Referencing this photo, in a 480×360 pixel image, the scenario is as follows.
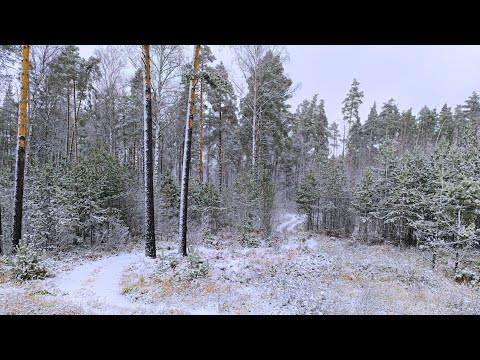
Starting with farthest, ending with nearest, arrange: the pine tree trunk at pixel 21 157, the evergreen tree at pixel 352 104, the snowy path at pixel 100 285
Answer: the evergreen tree at pixel 352 104 → the pine tree trunk at pixel 21 157 → the snowy path at pixel 100 285

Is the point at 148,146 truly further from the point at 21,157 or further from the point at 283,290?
the point at 283,290

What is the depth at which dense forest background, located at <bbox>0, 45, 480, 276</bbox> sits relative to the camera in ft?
25.0

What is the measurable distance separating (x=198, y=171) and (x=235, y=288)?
330 inches

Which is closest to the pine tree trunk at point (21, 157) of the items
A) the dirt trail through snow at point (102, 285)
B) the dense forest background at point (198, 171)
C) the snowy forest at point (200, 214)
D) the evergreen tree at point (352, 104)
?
the snowy forest at point (200, 214)

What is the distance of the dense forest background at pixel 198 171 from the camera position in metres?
7.61

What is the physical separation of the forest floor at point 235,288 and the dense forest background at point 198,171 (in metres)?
1.90

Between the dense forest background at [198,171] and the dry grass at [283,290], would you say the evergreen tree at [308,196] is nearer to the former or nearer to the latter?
the dense forest background at [198,171]

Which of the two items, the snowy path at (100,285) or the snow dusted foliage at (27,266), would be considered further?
the snow dusted foliage at (27,266)

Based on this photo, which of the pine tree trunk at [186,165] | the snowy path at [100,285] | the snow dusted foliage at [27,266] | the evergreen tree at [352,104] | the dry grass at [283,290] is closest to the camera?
the dry grass at [283,290]

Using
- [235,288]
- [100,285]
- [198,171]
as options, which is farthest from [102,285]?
[198,171]

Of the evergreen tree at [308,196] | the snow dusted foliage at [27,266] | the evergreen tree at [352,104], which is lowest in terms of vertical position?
the snow dusted foliage at [27,266]

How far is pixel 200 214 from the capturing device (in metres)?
10.3

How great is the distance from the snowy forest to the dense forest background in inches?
3.1
